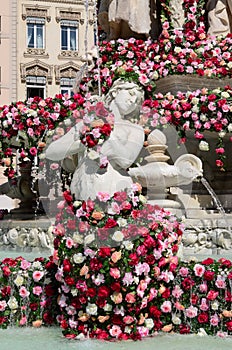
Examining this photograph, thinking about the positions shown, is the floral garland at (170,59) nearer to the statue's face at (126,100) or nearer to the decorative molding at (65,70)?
the statue's face at (126,100)

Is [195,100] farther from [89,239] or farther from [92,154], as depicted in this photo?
[89,239]

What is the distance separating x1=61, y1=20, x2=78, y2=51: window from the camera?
35531 mm

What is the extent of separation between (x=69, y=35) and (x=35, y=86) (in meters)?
4.02

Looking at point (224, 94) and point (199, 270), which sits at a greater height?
point (224, 94)

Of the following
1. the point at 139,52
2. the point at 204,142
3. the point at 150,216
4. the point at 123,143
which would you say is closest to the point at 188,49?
the point at 139,52

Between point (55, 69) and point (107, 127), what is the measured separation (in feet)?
104

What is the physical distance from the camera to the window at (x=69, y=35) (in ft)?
117

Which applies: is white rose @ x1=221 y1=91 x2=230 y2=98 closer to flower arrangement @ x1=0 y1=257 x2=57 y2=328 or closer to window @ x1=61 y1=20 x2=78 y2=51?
flower arrangement @ x1=0 y1=257 x2=57 y2=328

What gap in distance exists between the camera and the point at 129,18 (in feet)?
29.2

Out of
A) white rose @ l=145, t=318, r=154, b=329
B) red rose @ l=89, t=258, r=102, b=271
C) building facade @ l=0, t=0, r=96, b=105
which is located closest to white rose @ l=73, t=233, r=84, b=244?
red rose @ l=89, t=258, r=102, b=271

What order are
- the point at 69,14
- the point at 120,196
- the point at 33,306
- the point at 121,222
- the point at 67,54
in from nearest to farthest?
the point at 121,222 < the point at 120,196 < the point at 33,306 < the point at 67,54 < the point at 69,14

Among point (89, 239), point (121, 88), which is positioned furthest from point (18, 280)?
point (121, 88)

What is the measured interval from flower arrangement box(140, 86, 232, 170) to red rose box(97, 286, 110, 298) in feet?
10.5

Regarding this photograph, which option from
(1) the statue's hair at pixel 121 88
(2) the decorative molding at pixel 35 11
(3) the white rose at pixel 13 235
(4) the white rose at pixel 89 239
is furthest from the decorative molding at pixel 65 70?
(4) the white rose at pixel 89 239
